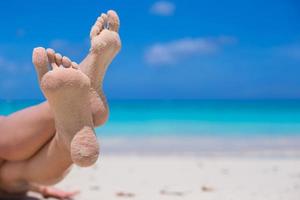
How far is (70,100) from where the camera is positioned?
1963mm

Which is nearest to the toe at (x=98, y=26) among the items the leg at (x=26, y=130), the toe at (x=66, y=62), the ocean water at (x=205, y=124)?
the toe at (x=66, y=62)

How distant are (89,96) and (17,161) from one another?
639 mm

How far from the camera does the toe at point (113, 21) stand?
221 centimetres

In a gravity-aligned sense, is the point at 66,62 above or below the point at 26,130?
above

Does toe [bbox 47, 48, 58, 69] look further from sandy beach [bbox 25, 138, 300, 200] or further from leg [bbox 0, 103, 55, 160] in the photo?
sandy beach [bbox 25, 138, 300, 200]

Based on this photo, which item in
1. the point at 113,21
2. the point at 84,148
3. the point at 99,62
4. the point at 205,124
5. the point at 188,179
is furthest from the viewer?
the point at 205,124

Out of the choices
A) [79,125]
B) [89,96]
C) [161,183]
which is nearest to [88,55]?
[89,96]

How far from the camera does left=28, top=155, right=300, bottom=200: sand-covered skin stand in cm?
335

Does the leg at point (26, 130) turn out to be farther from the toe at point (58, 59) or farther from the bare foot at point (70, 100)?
the toe at point (58, 59)

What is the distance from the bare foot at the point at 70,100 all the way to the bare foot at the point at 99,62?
0.07 m

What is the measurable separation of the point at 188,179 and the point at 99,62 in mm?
2243

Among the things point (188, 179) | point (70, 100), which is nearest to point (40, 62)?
point (70, 100)

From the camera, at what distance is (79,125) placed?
1.98 meters

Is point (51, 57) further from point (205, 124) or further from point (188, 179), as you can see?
point (205, 124)
